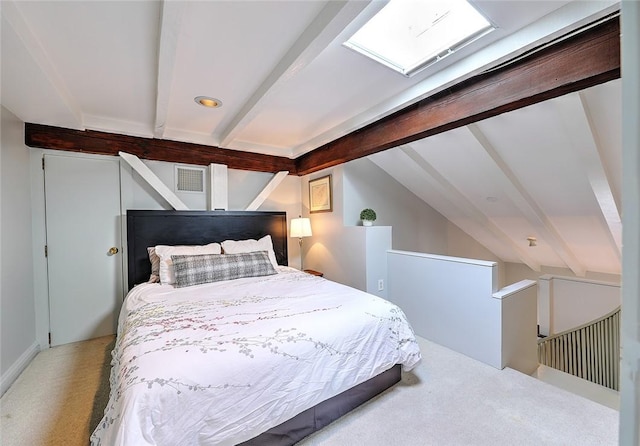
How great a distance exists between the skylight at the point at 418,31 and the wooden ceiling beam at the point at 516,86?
364mm


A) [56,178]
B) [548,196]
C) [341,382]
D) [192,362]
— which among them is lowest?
[341,382]

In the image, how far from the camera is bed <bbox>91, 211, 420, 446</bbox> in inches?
47.5

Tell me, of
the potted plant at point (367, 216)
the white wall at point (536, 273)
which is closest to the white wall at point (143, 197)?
the potted plant at point (367, 216)

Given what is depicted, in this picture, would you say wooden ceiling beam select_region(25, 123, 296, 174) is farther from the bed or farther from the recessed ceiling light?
the bed

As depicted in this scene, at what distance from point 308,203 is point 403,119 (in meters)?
2.04

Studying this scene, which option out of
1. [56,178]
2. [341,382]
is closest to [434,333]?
[341,382]

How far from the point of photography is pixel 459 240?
4.87 meters

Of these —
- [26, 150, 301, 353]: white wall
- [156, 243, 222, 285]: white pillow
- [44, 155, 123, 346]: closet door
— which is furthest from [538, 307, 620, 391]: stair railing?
[44, 155, 123, 346]: closet door

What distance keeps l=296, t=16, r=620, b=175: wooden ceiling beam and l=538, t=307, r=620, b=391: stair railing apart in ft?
10.8

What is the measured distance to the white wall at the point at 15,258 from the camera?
2158 millimetres

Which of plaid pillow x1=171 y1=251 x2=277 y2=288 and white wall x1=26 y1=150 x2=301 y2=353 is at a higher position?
white wall x1=26 y1=150 x2=301 y2=353

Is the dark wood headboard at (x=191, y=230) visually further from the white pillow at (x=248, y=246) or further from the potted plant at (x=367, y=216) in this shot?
the potted plant at (x=367, y=216)

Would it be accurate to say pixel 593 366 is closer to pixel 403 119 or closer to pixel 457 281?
pixel 457 281

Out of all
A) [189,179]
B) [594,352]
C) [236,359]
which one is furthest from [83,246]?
[594,352]
